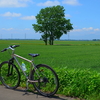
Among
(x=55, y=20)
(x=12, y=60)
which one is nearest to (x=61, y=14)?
(x=55, y=20)

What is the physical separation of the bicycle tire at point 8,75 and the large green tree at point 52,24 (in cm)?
6372

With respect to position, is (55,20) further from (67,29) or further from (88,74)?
(88,74)

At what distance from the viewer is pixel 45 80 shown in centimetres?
521

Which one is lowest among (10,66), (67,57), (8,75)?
(67,57)

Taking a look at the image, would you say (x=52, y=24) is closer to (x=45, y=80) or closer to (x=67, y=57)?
(x=67, y=57)

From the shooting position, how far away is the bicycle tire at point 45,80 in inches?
200

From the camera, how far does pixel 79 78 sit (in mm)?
5219

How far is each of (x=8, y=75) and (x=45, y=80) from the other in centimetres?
164

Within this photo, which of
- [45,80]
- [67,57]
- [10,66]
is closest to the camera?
[45,80]

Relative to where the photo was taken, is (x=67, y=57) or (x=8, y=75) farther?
(x=67, y=57)

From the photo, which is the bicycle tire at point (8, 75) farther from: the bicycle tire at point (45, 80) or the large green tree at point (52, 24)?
the large green tree at point (52, 24)

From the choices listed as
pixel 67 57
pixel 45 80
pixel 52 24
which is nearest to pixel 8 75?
pixel 45 80

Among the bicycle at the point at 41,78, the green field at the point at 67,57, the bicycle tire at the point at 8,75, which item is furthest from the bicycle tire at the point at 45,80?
the green field at the point at 67,57

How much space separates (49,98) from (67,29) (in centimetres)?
6827
